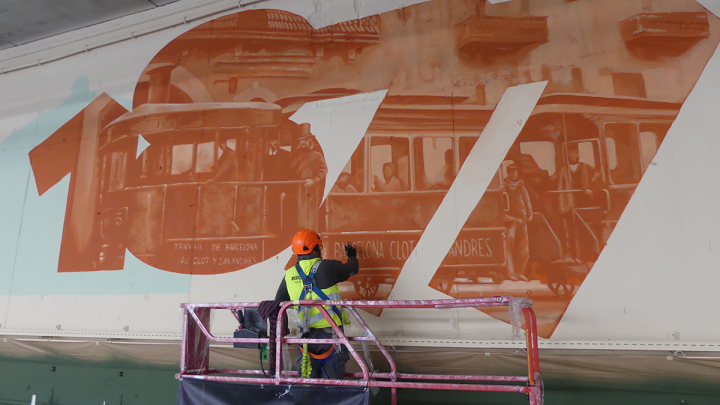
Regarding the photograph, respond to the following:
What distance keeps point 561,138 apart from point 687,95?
3.16 ft

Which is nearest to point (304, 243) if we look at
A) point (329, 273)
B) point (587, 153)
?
point (329, 273)

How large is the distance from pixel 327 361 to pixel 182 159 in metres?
2.89

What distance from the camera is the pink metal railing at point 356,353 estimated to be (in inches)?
109

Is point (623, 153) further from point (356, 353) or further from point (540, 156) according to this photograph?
point (356, 353)

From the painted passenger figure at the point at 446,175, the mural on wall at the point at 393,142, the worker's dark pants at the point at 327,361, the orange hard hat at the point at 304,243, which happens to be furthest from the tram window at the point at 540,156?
the worker's dark pants at the point at 327,361

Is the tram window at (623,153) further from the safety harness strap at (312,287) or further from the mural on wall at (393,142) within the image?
→ the safety harness strap at (312,287)

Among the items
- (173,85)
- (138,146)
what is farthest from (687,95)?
Result: (138,146)

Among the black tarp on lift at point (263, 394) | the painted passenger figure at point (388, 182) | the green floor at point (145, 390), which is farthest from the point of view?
the painted passenger figure at point (388, 182)

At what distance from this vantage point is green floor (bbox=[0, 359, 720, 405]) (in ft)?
10.7

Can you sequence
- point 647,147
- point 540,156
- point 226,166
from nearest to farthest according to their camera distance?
point 647,147
point 540,156
point 226,166

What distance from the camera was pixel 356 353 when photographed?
2977 mm

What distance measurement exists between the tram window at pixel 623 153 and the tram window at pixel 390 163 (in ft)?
5.45

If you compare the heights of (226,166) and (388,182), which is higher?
(226,166)

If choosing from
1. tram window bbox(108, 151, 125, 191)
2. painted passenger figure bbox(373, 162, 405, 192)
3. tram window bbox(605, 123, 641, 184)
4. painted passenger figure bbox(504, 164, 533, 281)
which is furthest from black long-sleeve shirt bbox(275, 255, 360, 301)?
tram window bbox(108, 151, 125, 191)
